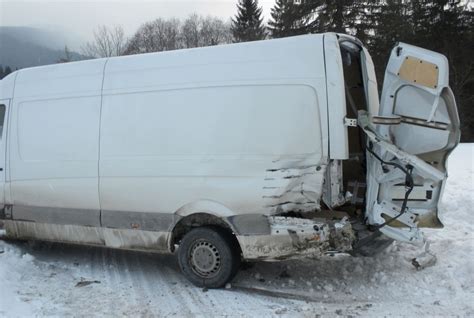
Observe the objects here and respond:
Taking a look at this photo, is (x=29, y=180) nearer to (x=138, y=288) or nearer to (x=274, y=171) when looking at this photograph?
(x=138, y=288)

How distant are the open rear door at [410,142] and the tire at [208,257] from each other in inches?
62.9

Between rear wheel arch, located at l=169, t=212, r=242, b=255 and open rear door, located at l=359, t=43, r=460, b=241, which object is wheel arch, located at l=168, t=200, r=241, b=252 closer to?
rear wheel arch, located at l=169, t=212, r=242, b=255

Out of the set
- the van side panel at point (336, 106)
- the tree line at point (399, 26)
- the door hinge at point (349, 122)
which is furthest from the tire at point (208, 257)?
the tree line at point (399, 26)

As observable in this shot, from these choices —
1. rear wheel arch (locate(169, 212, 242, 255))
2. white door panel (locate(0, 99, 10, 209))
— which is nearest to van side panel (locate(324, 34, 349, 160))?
rear wheel arch (locate(169, 212, 242, 255))

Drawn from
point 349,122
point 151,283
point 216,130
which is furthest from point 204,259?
point 349,122

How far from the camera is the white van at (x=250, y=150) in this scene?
479 cm

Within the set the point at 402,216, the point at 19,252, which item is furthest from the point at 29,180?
the point at 402,216

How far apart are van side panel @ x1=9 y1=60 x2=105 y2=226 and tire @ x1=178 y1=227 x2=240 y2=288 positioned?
1.26 m

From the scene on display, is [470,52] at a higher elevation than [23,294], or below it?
higher

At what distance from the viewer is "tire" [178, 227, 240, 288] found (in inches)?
202

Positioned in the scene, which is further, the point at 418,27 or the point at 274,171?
the point at 418,27

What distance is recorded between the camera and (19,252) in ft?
20.7

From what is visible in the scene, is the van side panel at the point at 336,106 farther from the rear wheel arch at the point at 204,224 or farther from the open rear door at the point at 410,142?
the rear wheel arch at the point at 204,224

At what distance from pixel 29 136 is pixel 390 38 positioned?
30877 mm
